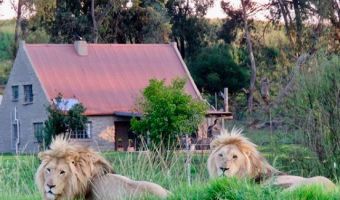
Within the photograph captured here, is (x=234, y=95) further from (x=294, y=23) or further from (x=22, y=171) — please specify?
(x=22, y=171)

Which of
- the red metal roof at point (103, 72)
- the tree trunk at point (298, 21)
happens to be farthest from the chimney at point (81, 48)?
the tree trunk at point (298, 21)

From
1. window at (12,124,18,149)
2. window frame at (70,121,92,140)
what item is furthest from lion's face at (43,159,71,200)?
window at (12,124,18,149)

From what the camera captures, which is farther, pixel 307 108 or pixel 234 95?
pixel 234 95

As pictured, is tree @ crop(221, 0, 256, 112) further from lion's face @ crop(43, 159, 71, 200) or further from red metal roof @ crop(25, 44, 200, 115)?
lion's face @ crop(43, 159, 71, 200)

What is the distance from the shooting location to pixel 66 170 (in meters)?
11.0

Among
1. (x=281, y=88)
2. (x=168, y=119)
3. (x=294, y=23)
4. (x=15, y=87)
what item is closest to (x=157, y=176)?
(x=281, y=88)

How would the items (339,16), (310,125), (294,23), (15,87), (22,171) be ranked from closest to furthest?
(22,171) < (310,125) < (339,16) < (15,87) < (294,23)

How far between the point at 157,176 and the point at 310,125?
4.10m

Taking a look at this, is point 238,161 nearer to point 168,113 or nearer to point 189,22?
point 168,113

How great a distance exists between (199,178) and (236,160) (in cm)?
120

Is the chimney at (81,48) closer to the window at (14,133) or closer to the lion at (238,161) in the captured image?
the window at (14,133)

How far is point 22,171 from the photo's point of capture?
1578 cm

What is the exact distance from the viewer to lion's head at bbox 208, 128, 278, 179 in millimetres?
11641

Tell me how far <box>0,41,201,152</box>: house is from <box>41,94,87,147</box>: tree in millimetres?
1929
